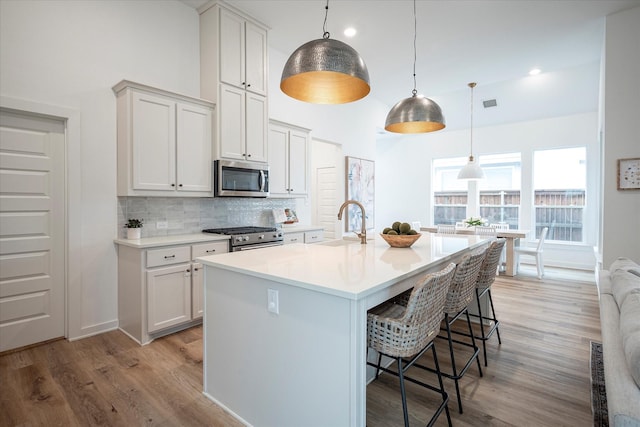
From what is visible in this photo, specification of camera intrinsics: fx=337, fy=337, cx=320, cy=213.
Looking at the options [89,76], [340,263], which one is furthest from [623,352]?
[89,76]

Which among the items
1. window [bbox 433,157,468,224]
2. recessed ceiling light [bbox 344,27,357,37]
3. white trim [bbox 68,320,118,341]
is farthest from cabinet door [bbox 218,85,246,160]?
window [bbox 433,157,468,224]

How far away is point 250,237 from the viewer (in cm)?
364

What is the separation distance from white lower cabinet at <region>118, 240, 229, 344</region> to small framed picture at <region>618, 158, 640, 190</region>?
4407mm

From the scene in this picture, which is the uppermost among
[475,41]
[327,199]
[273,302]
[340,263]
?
[475,41]

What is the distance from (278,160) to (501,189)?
518 cm

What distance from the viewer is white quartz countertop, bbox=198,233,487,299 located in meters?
1.50

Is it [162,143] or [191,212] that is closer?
[162,143]

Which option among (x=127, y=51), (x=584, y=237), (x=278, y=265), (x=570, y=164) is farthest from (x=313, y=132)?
(x=584, y=237)

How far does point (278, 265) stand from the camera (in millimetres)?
1865

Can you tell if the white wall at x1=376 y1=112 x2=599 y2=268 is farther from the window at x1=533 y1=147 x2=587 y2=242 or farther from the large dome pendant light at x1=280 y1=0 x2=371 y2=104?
the large dome pendant light at x1=280 y1=0 x2=371 y2=104

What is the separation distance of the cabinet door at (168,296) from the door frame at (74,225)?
0.71 metres

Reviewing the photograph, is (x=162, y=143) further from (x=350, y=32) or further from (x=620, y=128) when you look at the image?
(x=620, y=128)

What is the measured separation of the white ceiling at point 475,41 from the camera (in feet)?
12.0

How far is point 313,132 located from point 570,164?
5017 mm
